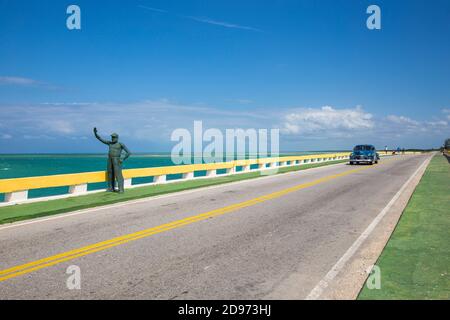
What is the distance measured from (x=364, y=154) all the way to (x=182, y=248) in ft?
100

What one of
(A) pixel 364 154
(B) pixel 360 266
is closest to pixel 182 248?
(B) pixel 360 266

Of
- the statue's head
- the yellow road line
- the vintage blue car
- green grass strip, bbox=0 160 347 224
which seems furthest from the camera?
the vintage blue car

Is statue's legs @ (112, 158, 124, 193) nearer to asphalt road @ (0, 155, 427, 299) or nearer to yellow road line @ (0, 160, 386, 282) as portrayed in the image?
asphalt road @ (0, 155, 427, 299)

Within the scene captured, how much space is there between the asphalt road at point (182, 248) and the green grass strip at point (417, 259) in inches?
31.2

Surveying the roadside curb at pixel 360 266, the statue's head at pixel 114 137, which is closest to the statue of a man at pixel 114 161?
the statue's head at pixel 114 137

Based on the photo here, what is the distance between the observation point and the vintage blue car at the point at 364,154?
107 ft

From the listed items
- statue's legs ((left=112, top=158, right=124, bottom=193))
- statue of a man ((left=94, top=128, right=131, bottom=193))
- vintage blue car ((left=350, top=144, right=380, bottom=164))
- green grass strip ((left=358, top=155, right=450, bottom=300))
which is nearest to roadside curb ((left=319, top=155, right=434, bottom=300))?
green grass strip ((left=358, top=155, right=450, bottom=300))

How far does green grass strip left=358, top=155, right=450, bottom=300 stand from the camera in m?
4.37

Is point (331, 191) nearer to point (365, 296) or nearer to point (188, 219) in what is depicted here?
point (188, 219)

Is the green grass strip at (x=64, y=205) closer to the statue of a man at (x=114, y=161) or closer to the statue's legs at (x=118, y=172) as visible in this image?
the statue's legs at (x=118, y=172)

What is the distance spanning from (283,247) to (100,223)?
4.53 m

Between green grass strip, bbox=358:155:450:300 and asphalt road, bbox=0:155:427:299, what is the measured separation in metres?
0.79
